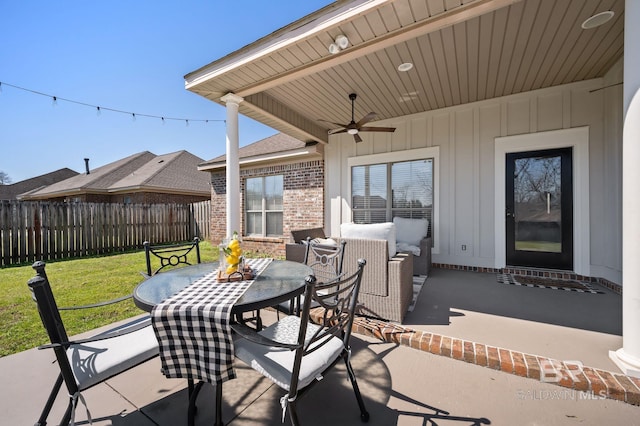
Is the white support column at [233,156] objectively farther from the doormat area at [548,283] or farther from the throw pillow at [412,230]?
the doormat area at [548,283]

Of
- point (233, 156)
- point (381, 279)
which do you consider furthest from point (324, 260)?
point (233, 156)

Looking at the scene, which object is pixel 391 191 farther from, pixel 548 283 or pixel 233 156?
pixel 233 156

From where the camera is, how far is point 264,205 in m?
6.96

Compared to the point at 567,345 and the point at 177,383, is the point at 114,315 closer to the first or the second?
the point at 177,383

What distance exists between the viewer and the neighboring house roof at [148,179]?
10.5 metres

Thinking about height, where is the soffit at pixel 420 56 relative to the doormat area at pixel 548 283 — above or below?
above

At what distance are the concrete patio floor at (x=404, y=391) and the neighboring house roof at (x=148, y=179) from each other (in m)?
9.84

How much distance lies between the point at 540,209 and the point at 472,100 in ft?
7.10

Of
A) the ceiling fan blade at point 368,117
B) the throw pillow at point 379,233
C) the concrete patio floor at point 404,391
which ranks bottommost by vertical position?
the concrete patio floor at point 404,391

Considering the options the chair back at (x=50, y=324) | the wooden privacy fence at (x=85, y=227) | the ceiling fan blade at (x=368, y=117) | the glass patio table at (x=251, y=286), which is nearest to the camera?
the chair back at (x=50, y=324)

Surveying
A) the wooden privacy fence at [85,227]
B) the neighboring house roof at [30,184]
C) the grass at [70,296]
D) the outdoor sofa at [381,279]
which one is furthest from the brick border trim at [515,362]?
the neighboring house roof at [30,184]

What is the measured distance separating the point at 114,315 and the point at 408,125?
5.56m

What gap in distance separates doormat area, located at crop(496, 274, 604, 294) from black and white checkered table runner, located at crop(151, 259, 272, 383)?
402 centimetres

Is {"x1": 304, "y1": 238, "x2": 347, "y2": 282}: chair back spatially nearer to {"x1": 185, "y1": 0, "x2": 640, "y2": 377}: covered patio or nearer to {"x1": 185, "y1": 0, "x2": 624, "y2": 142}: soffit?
{"x1": 185, "y1": 0, "x2": 640, "y2": 377}: covered patio
